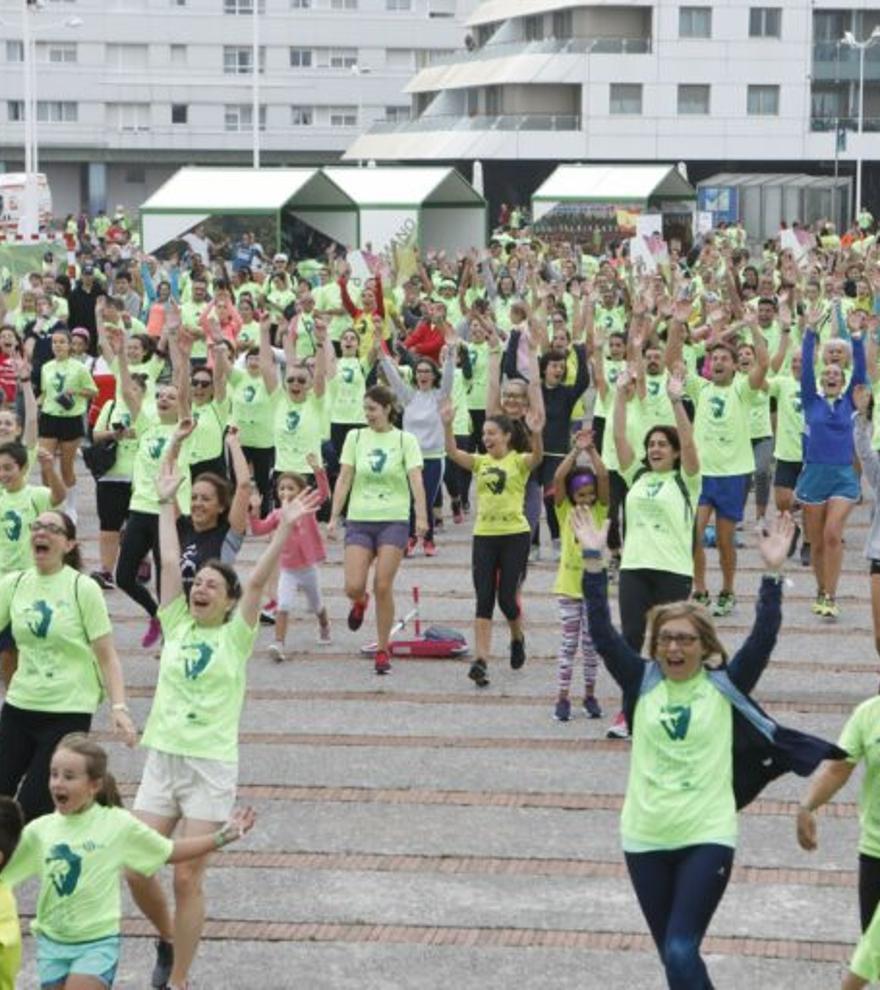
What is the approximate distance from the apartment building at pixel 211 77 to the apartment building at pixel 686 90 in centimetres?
987

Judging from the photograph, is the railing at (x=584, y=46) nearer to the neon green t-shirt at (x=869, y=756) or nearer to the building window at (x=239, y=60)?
the building window at (x=239, y=60)

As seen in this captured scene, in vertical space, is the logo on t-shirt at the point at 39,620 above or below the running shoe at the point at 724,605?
above

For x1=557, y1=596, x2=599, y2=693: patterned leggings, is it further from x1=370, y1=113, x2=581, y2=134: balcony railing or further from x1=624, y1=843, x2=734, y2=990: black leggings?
x1=370, y1=113, x2=581, y2=134: balcony railing

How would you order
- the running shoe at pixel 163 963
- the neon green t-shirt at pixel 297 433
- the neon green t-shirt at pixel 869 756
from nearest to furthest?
the neon green t-shirt at pixel 869 756 < the running shoe at pixel 163 963 < the neon green t-shirt at pixel 297 433

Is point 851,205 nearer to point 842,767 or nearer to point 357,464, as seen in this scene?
point 357,464

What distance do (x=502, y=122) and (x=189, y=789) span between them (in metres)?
72.1

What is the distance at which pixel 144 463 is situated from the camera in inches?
553

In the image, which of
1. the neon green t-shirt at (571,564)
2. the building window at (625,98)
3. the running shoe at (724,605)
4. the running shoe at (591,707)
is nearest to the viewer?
the neon green t-shirt at (571,564)

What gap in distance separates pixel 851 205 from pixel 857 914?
65967mm

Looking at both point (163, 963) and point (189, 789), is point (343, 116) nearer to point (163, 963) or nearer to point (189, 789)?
point (189, 789)

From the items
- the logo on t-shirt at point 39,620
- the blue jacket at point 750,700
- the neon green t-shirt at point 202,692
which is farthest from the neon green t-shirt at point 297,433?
the blue jacket at point 750,700

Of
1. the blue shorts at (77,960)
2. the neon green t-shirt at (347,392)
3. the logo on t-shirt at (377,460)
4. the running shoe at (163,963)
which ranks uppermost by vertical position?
the neon green t-shirt at (347,392)

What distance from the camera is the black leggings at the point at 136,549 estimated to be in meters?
14.0

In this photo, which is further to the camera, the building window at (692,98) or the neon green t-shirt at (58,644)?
the building window at (692,98)
